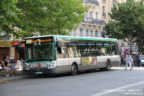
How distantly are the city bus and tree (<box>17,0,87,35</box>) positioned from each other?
7.14 ft

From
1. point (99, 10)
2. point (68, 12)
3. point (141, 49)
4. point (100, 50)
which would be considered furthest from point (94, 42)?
point (99, 10)

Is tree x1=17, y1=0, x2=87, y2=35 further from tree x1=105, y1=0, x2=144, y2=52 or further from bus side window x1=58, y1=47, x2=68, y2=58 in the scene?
tree x1=105, y1=0, x2=144, y2=52

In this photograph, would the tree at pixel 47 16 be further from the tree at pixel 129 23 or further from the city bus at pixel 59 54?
the tree at pixel 129 23

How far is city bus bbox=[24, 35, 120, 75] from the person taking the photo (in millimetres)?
19594

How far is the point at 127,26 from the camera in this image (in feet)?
151

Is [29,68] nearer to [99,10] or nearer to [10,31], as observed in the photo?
[10,31]

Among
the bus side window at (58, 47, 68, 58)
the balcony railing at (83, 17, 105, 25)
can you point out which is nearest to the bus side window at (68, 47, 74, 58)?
the bus side window at (58, 47, 68, 58)

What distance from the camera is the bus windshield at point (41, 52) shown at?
771 inches

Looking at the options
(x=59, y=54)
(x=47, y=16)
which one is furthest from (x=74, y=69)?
(x=47, y=16)

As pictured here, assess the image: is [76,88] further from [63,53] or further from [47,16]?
[47,16]

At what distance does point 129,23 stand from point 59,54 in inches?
1116

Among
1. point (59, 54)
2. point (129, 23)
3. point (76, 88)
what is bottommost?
point (76, 88)

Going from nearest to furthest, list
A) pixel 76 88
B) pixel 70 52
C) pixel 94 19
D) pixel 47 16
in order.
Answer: pixel 76 88 < pixel 70 52 < pixel 47 16 < pixel 94 19

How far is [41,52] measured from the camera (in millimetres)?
19891
